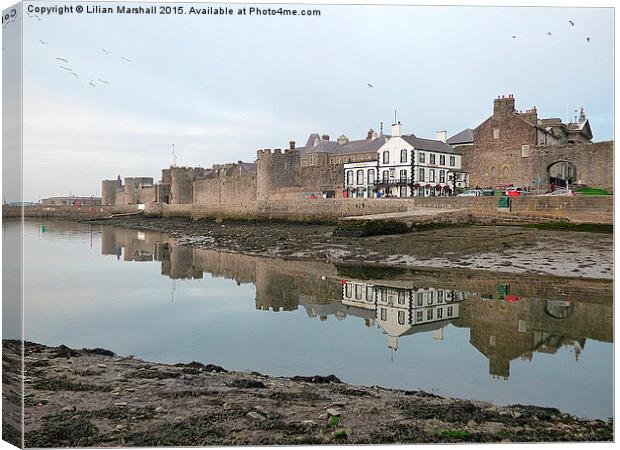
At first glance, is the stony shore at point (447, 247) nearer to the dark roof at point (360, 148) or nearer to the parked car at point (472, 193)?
the parked car at point (472, 193)

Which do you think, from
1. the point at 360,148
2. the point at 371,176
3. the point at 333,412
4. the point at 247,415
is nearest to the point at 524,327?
the point at 333,412

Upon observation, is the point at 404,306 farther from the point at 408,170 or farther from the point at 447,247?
the point at 408,170

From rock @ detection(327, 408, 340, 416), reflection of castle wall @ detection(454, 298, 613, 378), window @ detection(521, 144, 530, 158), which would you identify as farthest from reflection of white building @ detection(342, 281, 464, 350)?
window @ detection(521, 144, 530, 158)

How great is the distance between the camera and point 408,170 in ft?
24.8

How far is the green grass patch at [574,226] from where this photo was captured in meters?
3.64

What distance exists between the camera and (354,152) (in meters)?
8.21

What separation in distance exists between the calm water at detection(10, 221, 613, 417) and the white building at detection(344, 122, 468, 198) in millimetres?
1436

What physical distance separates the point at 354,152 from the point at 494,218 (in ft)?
9.50

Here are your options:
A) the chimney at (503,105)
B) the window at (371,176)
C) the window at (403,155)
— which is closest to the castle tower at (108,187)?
the chimney at (503,105)

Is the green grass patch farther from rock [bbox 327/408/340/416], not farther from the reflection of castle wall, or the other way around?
rock [bbox 327/408/340/416]

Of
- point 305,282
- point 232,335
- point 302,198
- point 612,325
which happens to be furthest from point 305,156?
point 612,325

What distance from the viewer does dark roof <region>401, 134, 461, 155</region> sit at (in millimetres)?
5352

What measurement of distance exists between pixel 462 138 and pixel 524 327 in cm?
193

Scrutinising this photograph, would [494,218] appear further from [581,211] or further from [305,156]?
[305,156]
